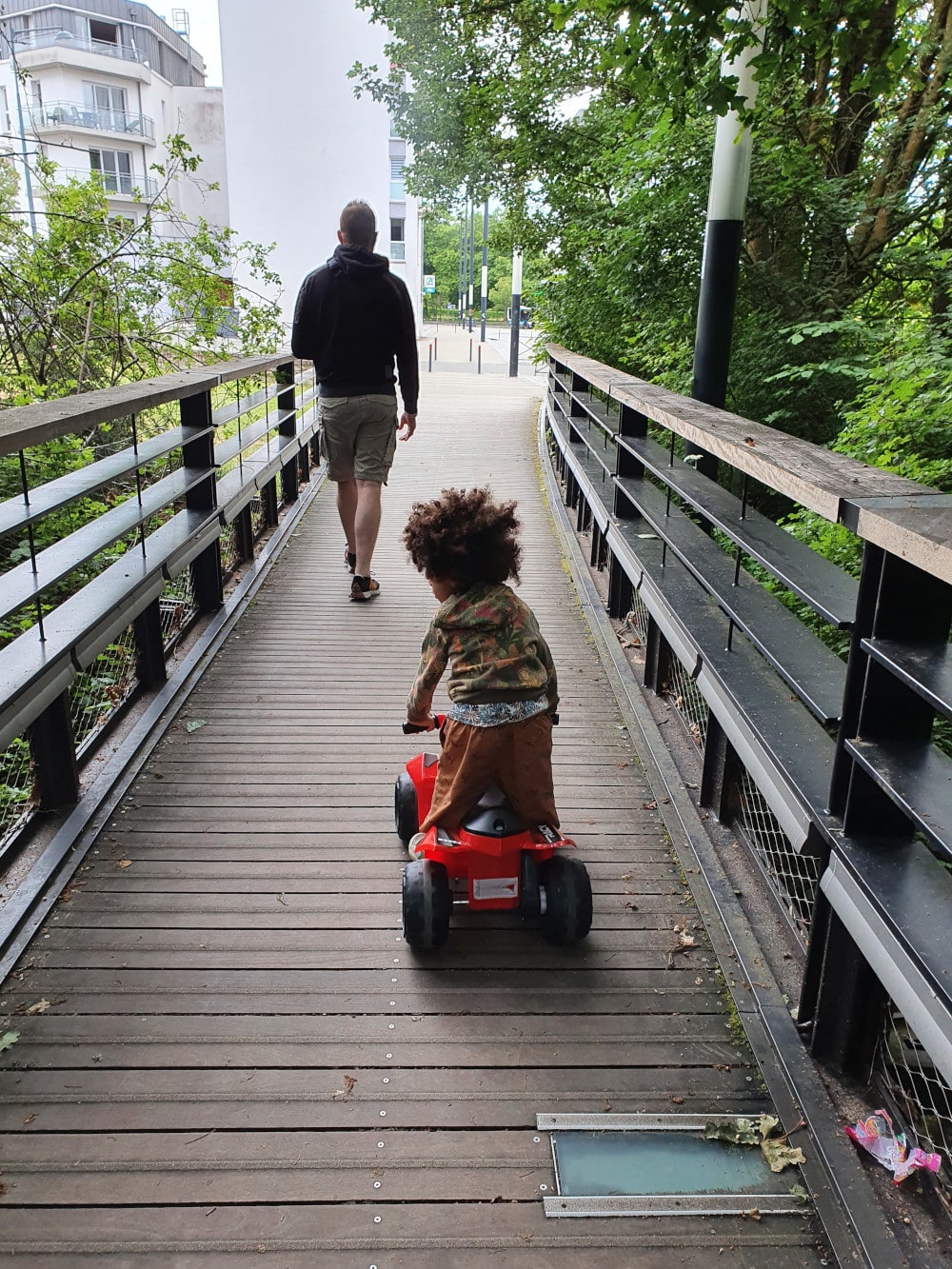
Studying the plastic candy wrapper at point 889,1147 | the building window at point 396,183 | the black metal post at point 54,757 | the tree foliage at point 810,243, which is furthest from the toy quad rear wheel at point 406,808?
the building window at point 396,183

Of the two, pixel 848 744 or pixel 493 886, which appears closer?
pixel 848 744

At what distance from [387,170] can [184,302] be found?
2567 cm

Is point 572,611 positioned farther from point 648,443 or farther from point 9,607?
point 9,607

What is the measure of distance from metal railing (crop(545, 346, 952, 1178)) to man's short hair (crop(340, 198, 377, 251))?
244 cm

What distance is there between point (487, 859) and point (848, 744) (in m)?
1.01

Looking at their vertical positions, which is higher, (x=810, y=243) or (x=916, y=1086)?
(x=810, y=243)

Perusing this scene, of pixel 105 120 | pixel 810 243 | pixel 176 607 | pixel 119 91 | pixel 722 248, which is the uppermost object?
pixel 119 91

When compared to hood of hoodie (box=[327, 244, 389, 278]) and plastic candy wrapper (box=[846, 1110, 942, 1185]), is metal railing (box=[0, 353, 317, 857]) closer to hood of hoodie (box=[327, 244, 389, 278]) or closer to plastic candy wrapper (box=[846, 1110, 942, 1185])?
hood of hoodie (box=[327, 244, 389, 278])

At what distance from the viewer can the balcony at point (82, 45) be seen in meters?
39.8

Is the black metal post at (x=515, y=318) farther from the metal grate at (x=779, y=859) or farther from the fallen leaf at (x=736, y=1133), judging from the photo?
the fallen leaf at (x=736, y=1133)

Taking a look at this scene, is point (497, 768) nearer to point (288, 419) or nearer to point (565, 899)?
point (565, 899)

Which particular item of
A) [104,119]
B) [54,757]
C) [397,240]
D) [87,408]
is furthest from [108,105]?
[54,757]

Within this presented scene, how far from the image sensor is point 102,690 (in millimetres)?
4309

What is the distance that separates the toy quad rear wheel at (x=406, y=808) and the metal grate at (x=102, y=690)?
1.19m
